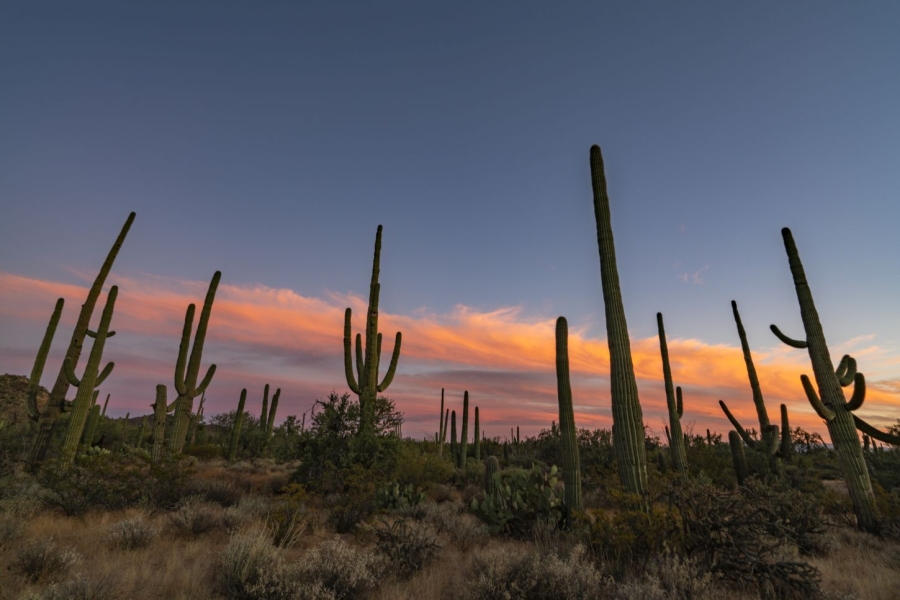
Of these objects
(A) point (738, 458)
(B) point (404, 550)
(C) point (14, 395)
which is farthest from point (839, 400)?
(C) point (14, 395)

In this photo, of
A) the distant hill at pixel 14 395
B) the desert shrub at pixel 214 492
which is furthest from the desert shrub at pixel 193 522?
the distant hill at pixel 14 395

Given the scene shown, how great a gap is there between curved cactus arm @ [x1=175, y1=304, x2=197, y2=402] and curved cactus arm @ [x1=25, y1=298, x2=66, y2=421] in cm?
598

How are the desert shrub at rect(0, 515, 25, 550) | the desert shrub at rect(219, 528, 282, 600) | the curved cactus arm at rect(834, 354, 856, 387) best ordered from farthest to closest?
1. the curved cactus arm at rect(834, 354, 856, 387)
2. the desert shrub at rect(0, 515, 25, 550)
3. the desert shrub at rect(219, 528, 282, 600)

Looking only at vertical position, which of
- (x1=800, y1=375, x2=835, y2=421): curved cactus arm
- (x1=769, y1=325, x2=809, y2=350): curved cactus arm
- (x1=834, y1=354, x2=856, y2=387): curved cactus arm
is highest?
(x1=769, y1=325, x2=809, y2=350): curved cactus arm

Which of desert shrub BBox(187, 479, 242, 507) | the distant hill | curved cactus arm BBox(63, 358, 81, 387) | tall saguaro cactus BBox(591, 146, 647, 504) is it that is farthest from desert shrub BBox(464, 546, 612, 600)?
the distant hill

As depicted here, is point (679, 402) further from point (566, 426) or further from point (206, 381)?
point (206, 381)

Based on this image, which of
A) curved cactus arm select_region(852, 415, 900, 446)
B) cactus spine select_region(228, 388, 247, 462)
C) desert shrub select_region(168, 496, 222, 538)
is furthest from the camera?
cactus spine select_region(228, 388, 247, 462)

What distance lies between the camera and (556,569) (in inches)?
212

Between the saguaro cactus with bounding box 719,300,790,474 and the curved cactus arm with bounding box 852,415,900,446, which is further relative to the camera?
the saguaro cactus with bounding box 719,300,790,474

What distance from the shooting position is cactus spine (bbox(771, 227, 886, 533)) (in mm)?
10484

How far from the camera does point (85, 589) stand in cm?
468

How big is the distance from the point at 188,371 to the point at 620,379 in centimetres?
1505

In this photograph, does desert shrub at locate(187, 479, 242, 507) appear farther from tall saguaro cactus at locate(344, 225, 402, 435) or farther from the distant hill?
the distant hill

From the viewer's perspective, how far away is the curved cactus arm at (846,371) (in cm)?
1171
